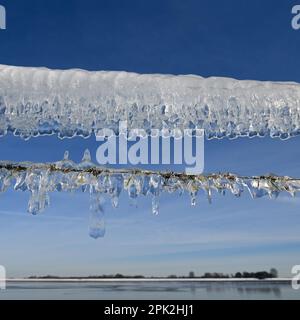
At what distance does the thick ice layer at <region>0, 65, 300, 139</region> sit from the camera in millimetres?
2240

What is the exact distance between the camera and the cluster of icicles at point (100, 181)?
2.32m

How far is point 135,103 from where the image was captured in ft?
7.43

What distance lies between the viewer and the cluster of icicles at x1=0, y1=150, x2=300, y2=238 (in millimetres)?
2316

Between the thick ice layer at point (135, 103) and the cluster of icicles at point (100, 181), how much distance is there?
0.60ft

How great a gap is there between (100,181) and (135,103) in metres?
0.45

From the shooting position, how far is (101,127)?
2305 mm

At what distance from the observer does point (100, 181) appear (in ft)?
→ 7.79

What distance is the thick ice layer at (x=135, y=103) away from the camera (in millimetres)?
2240

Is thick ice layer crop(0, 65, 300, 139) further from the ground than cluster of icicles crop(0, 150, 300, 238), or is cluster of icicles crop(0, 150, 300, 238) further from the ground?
thick ice layer crop(0, 65, 300, 139)

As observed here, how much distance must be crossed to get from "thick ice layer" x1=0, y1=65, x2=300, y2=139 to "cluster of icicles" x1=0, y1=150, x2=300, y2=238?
182 millimetres

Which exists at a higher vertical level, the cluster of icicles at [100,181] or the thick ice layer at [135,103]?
the thick ice layer at [135,103]

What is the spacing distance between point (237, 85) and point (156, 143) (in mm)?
565
